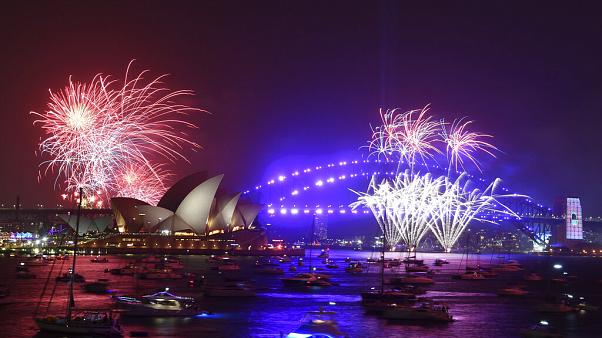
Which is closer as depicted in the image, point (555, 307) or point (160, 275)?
point (555, 307)

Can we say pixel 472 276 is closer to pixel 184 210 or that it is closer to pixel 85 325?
pixel 184 210

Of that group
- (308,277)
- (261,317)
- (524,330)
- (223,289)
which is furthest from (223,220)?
(524,330)

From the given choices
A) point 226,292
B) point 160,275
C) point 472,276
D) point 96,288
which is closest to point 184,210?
point 160,275

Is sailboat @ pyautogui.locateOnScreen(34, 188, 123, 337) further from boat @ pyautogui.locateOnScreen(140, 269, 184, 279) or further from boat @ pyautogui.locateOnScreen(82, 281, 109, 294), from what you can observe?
boat @ pyautogui.locateOnScreen(140, 269, 184, 279)

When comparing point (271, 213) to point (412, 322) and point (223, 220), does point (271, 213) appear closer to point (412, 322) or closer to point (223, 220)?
point (223, 220)

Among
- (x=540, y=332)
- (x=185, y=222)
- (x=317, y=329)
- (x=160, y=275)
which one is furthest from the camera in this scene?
(x=185, y=222)

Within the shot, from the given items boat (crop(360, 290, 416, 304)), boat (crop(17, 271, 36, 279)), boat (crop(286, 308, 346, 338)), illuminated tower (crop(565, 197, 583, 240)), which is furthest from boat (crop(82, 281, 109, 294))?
illuminated tower (crop(565, 197, 583, 240))

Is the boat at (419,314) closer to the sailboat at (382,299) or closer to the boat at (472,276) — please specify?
the sailboat at (382,299)
